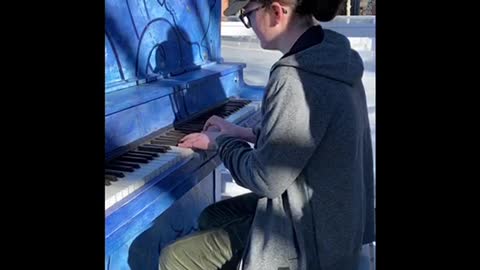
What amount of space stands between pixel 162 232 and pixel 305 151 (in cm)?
117

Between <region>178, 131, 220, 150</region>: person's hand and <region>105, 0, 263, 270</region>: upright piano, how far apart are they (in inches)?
1.2

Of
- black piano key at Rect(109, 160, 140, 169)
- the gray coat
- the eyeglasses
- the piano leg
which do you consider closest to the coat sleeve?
the gray coat

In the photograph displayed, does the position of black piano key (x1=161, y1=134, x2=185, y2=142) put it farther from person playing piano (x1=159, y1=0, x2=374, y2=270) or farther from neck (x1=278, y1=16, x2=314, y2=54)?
neck (x1=278, y1=16, x2=314, y2=54)

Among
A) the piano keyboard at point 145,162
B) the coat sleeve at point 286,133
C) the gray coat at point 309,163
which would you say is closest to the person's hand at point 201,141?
the piano keyboard at point 145,162

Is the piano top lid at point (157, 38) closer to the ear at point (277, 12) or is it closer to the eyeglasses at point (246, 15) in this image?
the eyeglasses at point (246, 15)

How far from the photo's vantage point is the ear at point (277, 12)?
168 centimetres

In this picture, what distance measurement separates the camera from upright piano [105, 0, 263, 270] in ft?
5.56

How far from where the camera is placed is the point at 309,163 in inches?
62.9

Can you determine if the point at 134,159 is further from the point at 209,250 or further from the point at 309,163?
the point at 309,163

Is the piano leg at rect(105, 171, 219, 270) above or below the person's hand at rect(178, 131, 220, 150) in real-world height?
below

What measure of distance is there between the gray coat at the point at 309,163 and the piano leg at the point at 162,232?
0.65 m
